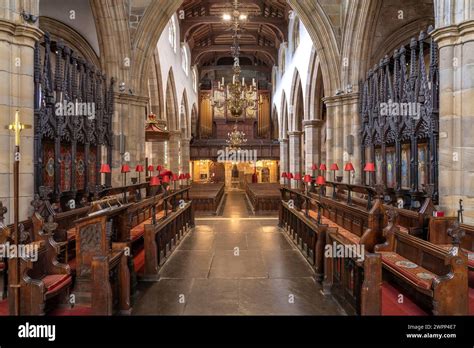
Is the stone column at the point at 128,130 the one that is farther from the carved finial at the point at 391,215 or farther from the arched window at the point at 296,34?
the arched window at the point at 296,34

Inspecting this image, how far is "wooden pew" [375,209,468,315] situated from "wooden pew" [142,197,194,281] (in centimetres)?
350

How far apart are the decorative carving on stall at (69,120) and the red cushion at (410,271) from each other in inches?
245

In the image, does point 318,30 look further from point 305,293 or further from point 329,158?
point 305,293

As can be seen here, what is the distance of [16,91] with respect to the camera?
547 cm

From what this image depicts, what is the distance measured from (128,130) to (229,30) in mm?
17773

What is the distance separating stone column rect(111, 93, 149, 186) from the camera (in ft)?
35.1

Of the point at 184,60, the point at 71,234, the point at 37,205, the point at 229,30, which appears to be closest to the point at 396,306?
the point at 37,205

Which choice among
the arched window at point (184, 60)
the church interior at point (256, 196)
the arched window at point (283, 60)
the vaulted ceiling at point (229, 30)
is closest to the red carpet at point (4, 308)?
the church interior at point (256, 196)

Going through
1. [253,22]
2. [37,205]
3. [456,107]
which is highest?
[253,22]

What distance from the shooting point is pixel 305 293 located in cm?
488

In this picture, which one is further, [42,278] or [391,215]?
[391,215]

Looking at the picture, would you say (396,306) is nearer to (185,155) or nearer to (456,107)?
(456,107)
